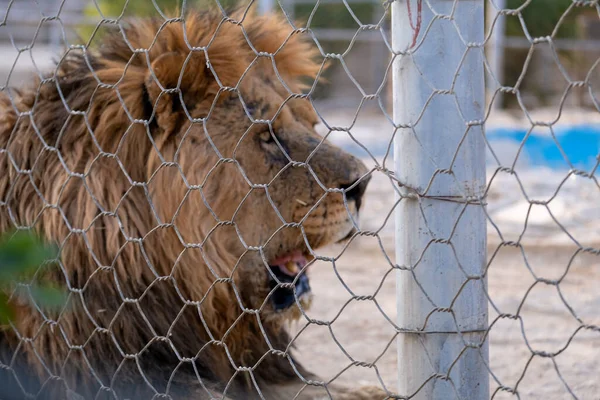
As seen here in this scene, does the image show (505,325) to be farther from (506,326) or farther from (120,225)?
(120,225)

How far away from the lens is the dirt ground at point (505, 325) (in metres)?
2.77

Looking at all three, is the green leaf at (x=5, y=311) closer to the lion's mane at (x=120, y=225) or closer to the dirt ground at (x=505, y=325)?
the dirt ground at (x=505, y=325)

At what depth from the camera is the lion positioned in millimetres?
2275

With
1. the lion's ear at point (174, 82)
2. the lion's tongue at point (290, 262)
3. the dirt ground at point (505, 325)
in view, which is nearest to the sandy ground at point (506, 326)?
the dirt ground at point (505, 325)

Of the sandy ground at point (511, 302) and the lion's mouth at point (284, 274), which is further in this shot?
the sandy ground at point (511, 302)

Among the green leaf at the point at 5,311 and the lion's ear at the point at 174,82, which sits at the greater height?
the lion's ear at the point at 174,82

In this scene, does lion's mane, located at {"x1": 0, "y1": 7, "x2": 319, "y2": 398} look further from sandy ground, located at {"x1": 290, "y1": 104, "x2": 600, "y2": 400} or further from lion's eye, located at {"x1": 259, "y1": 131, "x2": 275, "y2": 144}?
sandy ground, located at {"x1": 290, "y1": 104, "x2": 600, "y2": 400}

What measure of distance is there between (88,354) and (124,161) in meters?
0.53

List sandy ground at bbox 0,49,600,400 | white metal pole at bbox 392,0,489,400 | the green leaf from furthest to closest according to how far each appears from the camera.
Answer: sandy ground at bbox 0,49,600,400 → white metal pole at bbox 392,0,489,400 → the green leaf

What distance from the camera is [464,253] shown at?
166 cm

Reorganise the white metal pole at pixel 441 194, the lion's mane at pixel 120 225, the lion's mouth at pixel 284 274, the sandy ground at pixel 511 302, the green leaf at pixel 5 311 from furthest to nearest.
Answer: the sandy ground at pixel 511 302 → the lion's mouth at pixel 284 274 → the lion's mane at pixel 120 225 → the white metal pole at pixel 441 194 → the green leaf at pixel 5 311

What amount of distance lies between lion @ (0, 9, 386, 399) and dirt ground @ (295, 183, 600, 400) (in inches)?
10.8

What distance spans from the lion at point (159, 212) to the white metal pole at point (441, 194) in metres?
0.57

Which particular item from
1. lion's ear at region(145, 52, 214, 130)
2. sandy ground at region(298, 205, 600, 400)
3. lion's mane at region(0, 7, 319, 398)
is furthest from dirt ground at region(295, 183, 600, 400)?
lion's ear at region(145, 52, 214, 130)
